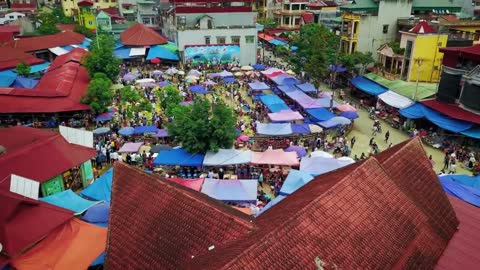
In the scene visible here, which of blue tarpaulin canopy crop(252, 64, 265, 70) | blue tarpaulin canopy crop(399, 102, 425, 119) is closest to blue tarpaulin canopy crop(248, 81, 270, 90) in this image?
blue tarpaulin canopy crop(252, 64, 265, 70)

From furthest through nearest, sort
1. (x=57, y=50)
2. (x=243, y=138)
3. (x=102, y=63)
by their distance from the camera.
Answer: (x=57, y=50), (x=102, y=63), (x=243, y=138)

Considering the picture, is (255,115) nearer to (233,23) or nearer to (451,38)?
(451,38)

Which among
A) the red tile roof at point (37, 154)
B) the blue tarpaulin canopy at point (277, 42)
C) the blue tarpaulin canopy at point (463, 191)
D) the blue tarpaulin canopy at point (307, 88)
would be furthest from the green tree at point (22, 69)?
the blue tarpaulin canopy at point (463, 191)

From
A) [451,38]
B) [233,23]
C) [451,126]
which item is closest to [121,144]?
[451,126]

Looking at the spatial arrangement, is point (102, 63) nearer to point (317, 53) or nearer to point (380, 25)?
point (317, 53)

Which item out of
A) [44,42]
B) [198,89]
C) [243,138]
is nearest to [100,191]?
[243,138]
